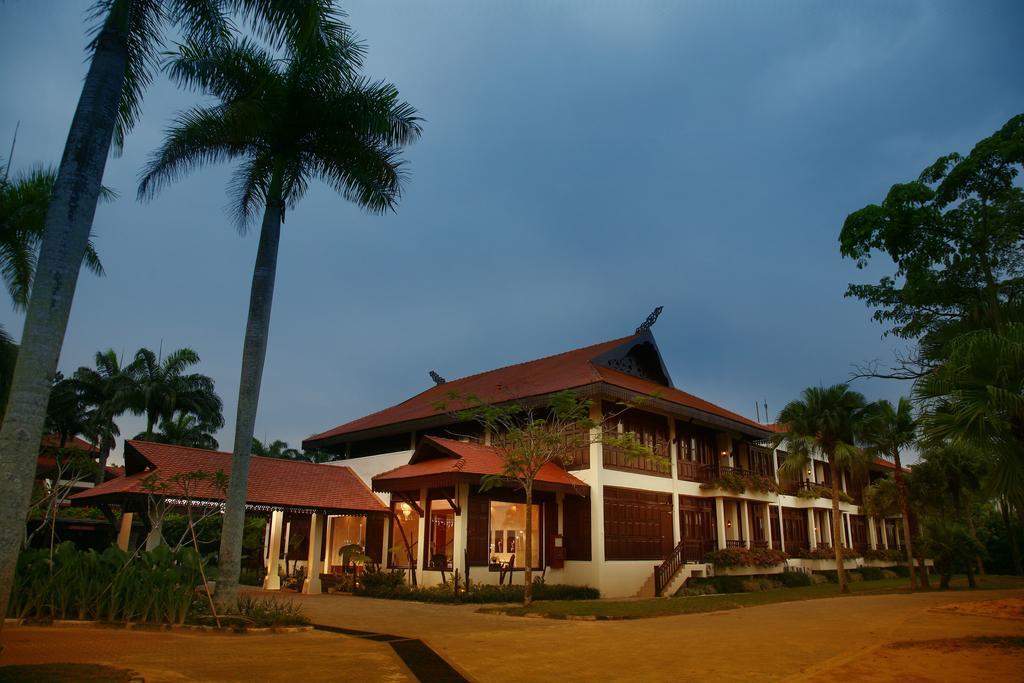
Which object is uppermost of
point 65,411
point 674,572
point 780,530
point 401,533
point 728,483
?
point 65,411

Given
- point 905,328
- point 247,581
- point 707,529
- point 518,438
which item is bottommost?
point 247,581

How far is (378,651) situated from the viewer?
9812mm

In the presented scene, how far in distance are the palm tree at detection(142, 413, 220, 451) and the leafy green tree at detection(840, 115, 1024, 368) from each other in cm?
4032

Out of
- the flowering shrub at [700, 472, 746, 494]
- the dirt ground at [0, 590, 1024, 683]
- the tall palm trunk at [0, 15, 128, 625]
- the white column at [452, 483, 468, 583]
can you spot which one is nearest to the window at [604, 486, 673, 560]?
the flowering shrub at [700, 472, 746, 494]

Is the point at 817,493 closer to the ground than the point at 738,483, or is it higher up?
higher up

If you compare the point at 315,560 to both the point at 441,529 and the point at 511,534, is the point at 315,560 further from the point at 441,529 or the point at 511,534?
the point at 511,534

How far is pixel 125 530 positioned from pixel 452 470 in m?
10.5

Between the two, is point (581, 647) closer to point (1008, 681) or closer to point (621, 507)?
point (1008, 681)

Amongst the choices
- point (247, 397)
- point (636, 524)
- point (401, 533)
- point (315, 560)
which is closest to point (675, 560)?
point (636, 524)

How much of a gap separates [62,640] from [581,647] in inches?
279

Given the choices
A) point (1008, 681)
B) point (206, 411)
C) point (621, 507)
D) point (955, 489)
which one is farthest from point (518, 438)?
point (206, 411)

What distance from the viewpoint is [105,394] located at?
39906 millimetres

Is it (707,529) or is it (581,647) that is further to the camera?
(707,529)

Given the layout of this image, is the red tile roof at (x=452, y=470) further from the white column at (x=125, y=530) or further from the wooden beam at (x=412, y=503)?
the white column at (x=125, y=530)
